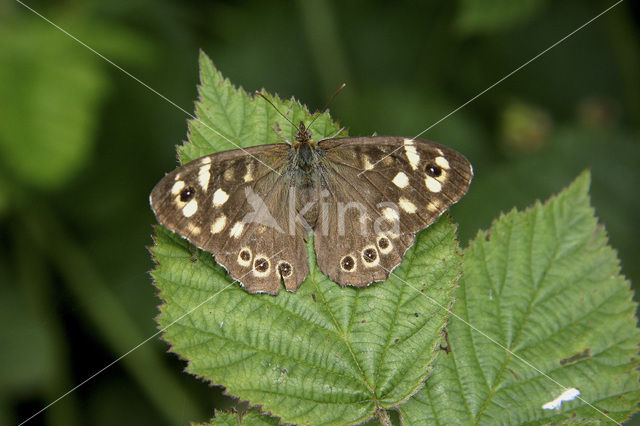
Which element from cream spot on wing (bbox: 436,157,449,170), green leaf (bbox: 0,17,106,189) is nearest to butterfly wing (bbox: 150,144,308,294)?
cream spot on wing (bbox: 436,157,449,170)

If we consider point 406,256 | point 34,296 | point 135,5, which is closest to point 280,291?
point 406,256

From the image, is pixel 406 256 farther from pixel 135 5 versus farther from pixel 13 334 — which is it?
pixel 135 5

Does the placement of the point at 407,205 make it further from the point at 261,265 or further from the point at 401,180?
the point at 261,265

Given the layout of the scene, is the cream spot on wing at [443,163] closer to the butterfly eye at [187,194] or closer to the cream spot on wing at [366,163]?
the cream spot on wing at [366,163]

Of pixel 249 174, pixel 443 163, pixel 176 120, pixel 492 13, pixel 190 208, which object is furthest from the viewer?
pixel 176 120

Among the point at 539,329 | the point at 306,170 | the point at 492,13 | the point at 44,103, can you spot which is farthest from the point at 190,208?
the point at 492,13

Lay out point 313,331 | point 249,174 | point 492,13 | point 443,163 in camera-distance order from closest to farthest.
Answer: point 313,331
point 443,163
point 249,174
point 492,13
